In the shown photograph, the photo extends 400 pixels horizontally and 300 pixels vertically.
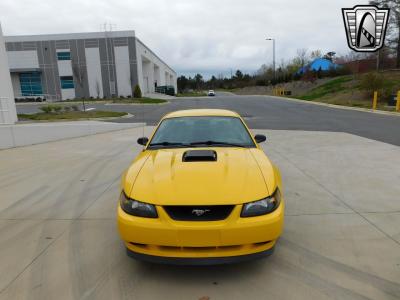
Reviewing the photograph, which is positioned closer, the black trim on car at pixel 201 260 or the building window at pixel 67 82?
the black trim on car at pixel 201 260

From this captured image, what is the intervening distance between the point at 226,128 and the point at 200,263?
216cm

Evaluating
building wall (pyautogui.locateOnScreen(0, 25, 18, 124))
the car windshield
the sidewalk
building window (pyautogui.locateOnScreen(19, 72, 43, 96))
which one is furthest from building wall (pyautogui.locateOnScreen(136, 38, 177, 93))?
the car windshield

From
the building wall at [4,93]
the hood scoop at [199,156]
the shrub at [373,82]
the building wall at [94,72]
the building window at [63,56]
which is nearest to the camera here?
the hood scoop at [199,156]

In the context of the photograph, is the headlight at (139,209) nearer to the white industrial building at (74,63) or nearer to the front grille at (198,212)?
the front grille at (198,212)

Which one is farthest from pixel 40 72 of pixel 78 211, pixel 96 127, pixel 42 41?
pixel 78 211

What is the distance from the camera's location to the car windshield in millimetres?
4094

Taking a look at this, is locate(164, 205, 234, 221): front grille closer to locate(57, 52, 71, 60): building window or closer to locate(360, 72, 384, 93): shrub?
locate(360, 72, 384, 93): shrub

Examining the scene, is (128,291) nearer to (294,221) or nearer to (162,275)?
(162,275)

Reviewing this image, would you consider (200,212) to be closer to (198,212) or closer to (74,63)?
(198,212)

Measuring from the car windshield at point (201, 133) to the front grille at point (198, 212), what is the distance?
1409 mm

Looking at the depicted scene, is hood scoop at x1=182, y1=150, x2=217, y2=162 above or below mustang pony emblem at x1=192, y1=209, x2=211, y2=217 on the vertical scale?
above

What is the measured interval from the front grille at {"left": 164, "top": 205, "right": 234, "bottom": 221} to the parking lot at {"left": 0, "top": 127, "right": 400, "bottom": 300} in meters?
0.65

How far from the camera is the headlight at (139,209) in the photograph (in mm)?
2734

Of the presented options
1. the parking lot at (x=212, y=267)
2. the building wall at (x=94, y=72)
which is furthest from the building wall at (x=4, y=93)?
the building wall at (x=94, y=72)
